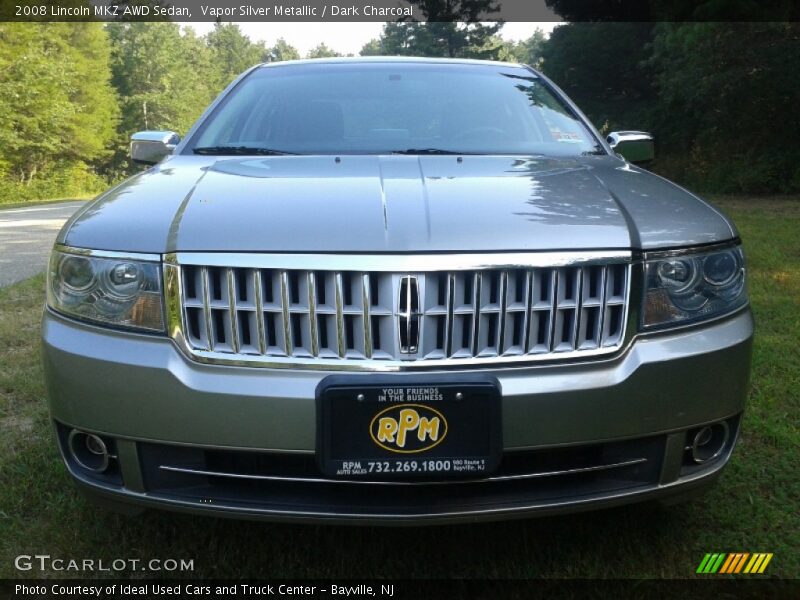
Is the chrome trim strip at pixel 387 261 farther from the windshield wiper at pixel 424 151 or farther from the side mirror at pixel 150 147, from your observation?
the side mirror at pixel 150 147

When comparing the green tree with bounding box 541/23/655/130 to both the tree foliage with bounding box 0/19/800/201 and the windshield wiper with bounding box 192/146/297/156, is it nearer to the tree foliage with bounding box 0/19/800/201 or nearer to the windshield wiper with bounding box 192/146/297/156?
the tree foliage with bounding box 0/19/800/201

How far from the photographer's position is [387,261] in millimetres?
1779

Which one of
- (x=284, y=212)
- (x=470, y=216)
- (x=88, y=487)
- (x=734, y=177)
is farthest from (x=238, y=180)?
(x=734, y=177)

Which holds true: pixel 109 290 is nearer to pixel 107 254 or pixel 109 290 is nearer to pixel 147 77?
pixel 107 254

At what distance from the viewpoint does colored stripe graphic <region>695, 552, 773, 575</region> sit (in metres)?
2.19

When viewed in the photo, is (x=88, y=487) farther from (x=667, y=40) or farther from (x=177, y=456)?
(x=667, y=40)

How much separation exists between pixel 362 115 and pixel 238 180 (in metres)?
0.93

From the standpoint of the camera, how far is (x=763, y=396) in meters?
3.47

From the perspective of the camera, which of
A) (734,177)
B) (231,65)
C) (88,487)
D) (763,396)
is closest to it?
(88,487)

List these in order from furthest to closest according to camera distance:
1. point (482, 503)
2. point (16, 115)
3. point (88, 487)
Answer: point (16, 115), point (88, 487), point (482, 503)

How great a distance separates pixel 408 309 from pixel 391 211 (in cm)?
30

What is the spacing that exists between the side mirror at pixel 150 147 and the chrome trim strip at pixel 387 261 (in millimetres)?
1544
